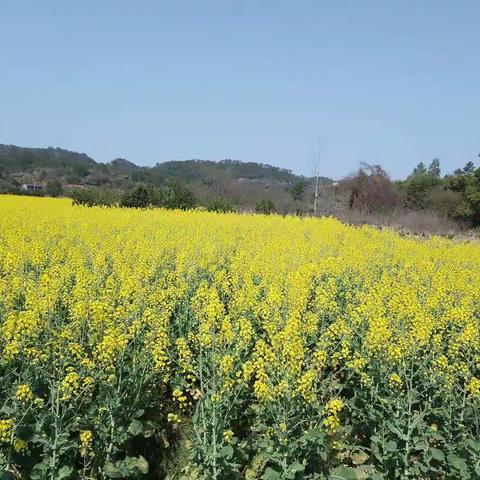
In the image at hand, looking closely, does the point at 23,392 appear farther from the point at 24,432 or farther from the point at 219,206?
the point at 219,206

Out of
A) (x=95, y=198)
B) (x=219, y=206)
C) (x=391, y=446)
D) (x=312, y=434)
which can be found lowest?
(x=391, y=446)

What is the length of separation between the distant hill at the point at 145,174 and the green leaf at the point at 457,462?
3391 cm

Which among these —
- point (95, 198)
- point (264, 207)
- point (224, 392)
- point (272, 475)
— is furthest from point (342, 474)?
point (264, 207)

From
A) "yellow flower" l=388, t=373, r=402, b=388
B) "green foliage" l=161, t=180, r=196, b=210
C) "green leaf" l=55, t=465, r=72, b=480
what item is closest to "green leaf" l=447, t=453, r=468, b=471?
"yellow flower" l=388, t=373, r=402, b=388

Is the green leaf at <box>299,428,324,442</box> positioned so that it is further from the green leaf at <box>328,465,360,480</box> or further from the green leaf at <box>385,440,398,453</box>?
A: the green leaf at <box>385,440,398,453</box>

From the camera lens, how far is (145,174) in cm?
7038

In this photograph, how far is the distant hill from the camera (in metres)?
49.8

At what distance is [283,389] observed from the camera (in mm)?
3912

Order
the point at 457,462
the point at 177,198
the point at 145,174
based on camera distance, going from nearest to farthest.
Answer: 1. the point at 457,462
2. the point at 177,198
3. the point at 145,174

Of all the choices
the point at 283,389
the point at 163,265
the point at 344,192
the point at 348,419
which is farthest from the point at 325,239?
the point at 344,192

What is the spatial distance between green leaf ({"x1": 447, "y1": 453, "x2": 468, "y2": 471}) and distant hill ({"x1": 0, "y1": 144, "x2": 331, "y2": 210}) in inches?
1335

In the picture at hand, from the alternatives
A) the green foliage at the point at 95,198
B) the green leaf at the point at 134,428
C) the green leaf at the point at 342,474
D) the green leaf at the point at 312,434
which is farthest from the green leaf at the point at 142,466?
the green foliage at the point at 95,198

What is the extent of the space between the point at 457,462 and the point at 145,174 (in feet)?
226

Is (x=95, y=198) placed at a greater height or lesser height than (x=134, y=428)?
greater
